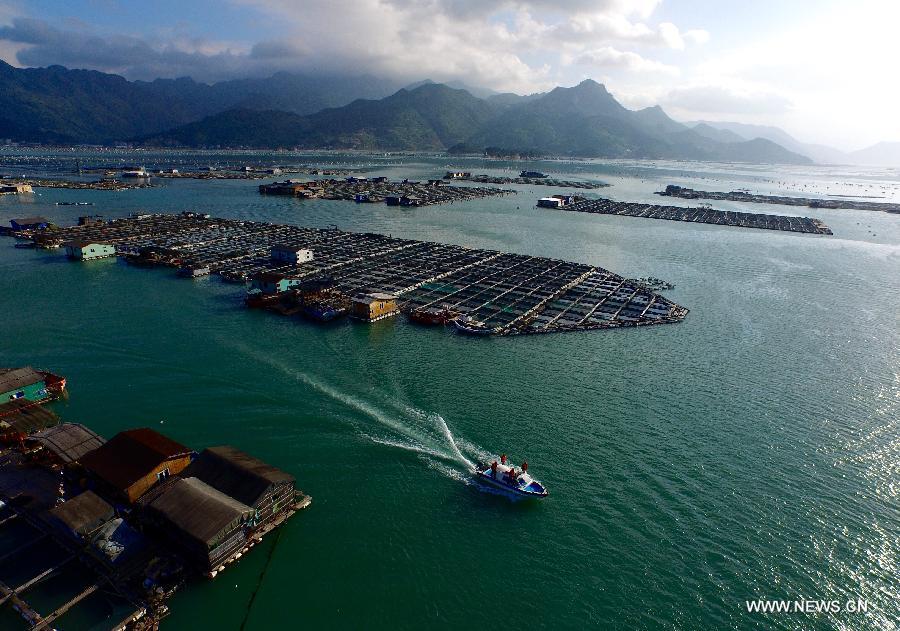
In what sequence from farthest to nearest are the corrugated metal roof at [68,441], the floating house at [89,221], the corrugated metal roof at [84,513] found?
1. the floating house at [89,221]
2. the corrugated metal roof at [68,441]
3. the corrugated metal roof at [84,513]

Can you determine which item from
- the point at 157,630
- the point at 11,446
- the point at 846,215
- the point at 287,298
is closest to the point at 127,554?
the point at 157,630

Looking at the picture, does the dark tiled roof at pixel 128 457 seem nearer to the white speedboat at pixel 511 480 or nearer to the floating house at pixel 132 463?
the floating house at pixel 132 463

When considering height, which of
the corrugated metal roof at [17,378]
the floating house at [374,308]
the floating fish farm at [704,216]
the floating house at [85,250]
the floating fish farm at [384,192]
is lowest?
the corrugated metal roof at [17,378]

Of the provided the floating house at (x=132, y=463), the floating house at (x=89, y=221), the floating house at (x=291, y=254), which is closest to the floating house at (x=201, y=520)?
the floating house at (x=132, y=463)

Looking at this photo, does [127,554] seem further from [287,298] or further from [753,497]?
[287,298]

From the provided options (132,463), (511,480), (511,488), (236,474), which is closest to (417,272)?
(511,480)

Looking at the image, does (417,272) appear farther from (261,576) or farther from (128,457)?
(261,576)
